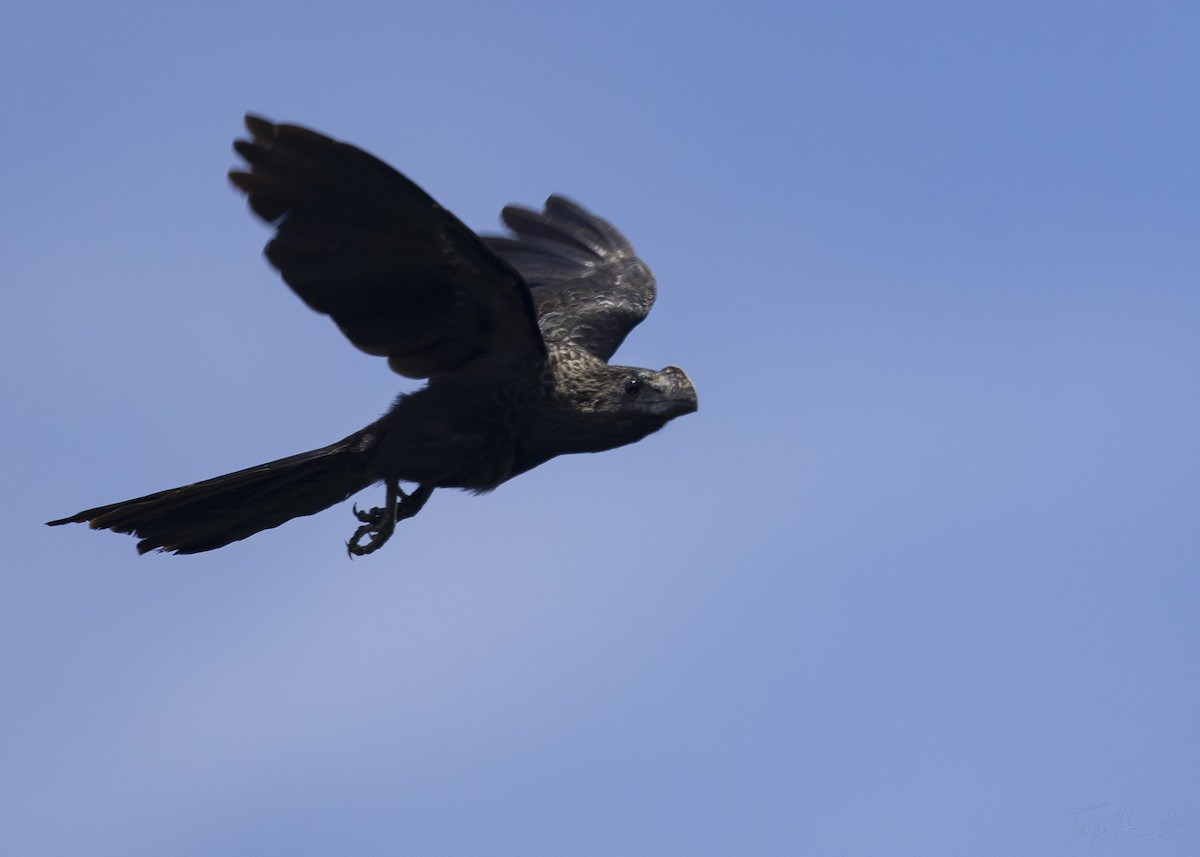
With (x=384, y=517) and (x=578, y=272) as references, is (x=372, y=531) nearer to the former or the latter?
(x=384, y=517)

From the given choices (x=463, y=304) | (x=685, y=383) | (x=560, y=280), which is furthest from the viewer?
(x=560, y=280)

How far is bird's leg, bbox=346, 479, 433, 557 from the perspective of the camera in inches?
323

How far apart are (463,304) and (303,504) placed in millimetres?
1331

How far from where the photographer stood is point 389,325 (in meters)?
7.59

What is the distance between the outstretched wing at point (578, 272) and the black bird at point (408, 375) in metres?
1.07

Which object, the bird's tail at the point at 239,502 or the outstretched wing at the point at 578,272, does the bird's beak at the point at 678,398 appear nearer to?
the outstretched wing at the point at 578,272

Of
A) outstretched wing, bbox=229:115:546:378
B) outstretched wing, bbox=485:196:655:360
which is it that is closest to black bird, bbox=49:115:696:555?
outstretched wing, bbox=229:115:546:378

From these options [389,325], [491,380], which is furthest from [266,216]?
[491,380]

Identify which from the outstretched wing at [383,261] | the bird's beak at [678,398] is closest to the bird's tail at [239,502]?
the outstretched wing at [383,261]

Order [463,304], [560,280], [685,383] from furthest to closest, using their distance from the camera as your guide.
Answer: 1. [560,280]
2. [685,383]
3. [463,304]

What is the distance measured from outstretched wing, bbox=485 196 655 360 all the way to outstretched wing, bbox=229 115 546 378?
5.10 feet

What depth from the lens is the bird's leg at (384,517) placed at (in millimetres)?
8211

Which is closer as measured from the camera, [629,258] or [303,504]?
[303,504]

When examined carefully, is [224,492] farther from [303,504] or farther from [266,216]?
[266,216]
